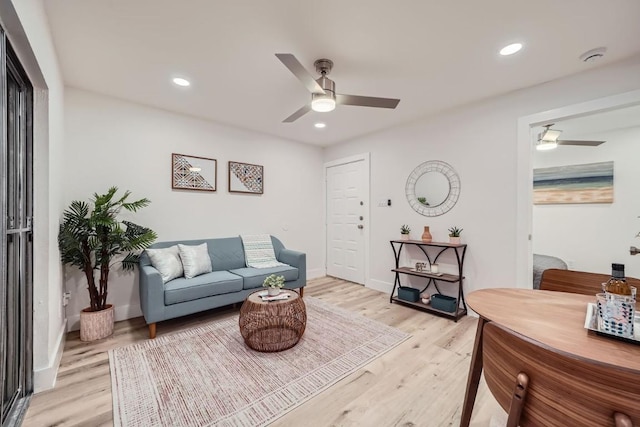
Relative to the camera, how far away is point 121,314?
3096mm

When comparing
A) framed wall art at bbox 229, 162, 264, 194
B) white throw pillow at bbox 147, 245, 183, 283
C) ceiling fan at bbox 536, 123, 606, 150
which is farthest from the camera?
framed wall art at bbox 229, 162, 264, 194

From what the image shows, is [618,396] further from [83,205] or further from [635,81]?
[83,205]

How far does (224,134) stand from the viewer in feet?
Result: 13.1

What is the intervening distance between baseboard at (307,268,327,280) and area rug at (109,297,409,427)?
2.06 metres

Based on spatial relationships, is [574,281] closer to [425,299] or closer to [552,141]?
[425,299]

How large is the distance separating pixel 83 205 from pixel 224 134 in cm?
191

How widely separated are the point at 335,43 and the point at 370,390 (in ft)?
8.49

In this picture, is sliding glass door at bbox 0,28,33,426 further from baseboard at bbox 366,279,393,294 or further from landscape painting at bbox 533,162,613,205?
landscape painting at bbox 533,162,613,205

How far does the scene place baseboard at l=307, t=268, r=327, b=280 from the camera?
16.4 feet

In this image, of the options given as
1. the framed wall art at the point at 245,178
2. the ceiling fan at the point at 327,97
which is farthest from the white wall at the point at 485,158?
the framed wall art at the point at 245,178

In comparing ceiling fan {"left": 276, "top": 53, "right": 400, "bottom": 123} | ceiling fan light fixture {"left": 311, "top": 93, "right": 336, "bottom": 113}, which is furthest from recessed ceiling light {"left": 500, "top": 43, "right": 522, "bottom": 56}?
ceiling fan light fixture {"left": 311, "top": 93, "right": 336, "bottom": 113}

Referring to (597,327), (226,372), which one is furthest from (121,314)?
(597,327)

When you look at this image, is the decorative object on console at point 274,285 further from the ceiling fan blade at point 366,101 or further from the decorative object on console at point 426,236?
the decorative object on console at point 426,236

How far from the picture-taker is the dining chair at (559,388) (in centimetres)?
64
